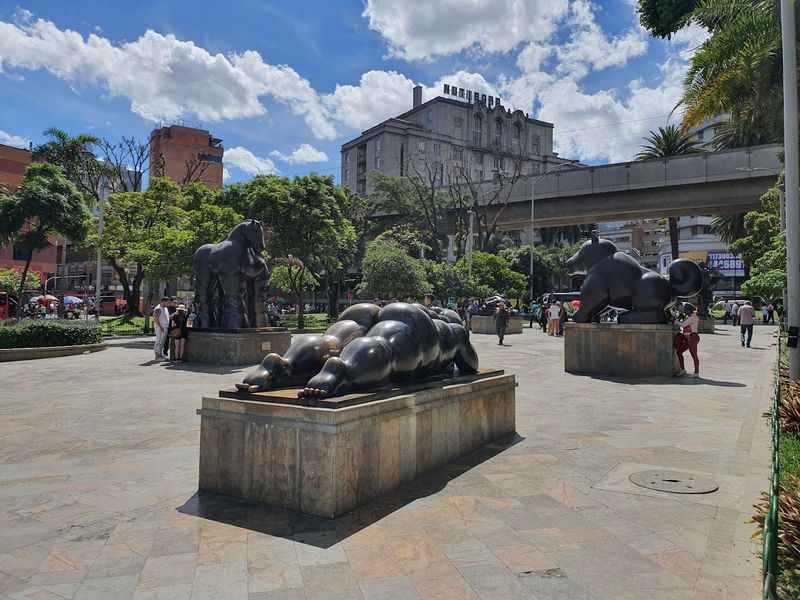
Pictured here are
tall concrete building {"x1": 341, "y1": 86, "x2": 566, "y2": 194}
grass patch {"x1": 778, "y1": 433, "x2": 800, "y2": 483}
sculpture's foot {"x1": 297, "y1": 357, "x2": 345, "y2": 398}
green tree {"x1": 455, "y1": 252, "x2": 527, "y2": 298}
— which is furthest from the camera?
tall concrete building {"x1": 341, "y1": 86, "x2": 566, "y2": 194}

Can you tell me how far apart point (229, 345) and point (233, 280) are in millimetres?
1588

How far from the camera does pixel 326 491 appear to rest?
4141 millimetres

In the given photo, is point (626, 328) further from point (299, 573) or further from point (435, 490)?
point (299, 573)

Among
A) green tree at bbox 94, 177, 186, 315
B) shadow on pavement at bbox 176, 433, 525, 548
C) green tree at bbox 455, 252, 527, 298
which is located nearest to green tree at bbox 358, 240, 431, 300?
green tree at bbox 455, 252, 527, 298

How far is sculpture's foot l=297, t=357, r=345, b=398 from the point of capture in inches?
172

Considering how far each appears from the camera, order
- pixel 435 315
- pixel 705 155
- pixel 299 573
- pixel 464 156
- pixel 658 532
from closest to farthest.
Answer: pixel 299 573 → pixel 658 532 → pixel 435 315 → pixel 705 155 → pixel 464 156

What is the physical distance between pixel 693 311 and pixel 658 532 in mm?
11706

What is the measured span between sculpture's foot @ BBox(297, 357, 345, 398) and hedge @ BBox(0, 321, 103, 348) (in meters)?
15.0

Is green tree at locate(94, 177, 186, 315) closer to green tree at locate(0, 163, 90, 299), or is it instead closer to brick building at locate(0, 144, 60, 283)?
green tree at locate(0, 163, 90, 299)

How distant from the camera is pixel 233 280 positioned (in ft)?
46.5

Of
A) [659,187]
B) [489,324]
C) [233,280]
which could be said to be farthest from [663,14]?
[233,280]

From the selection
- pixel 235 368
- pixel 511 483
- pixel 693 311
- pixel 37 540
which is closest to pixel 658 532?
pixel 511 483

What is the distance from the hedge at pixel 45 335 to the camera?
1588 cm

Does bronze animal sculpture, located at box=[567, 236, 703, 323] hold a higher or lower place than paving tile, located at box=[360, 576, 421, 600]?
higher
